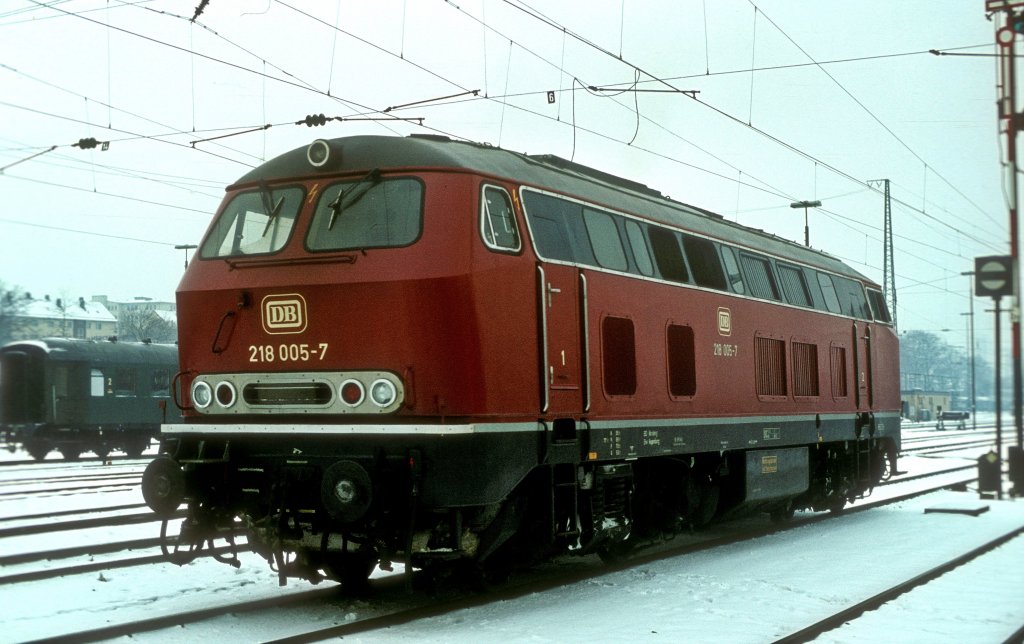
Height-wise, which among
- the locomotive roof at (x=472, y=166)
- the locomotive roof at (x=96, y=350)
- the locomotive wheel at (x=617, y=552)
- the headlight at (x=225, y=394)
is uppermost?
the locomotive roof at (x=472, y=166)

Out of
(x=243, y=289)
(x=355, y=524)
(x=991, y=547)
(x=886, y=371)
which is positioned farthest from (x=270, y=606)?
(x=886, y=371)

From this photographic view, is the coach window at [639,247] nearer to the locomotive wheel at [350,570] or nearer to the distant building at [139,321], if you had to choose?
the locomotive wheel at [350,570]

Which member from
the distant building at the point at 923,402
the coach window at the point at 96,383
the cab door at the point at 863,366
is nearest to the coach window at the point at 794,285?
the cab door at the point at 863,366

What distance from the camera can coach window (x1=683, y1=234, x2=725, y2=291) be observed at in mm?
12023

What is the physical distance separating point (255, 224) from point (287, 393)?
5.24 feet

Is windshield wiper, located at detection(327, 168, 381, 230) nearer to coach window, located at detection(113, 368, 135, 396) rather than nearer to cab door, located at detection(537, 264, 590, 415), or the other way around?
cab door, located at detection(537, 264, 590, 415)

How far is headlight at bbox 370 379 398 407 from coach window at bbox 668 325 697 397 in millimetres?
3894

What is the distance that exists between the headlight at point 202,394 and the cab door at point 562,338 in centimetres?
277

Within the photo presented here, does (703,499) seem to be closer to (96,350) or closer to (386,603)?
(386,603)

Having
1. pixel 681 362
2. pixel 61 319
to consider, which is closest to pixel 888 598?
pixel 681 362

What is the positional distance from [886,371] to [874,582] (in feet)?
29.9

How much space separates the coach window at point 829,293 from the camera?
16.2 m

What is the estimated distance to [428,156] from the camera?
875 centimetres

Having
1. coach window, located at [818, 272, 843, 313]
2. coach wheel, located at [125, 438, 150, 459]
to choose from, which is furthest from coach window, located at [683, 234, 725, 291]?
coach wheel, located at [125, 438, 150, 459]
